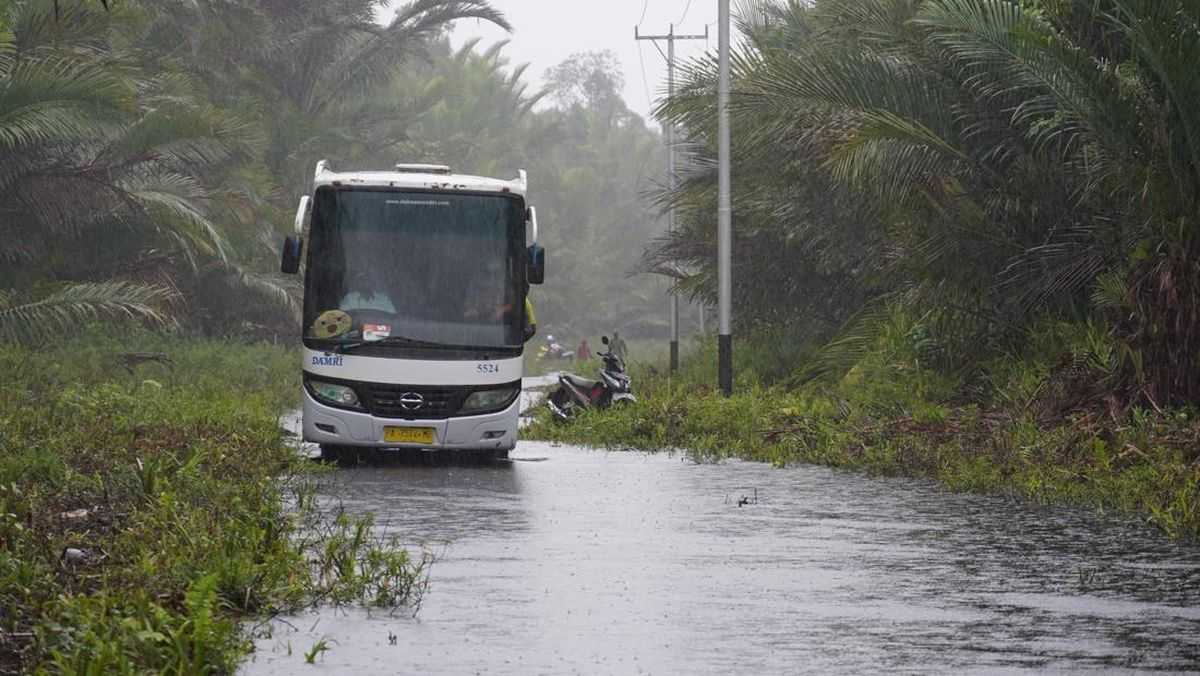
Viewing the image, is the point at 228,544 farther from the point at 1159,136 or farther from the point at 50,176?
the point at 50,176

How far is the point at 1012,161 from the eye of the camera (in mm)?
22344

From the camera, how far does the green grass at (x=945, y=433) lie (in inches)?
615

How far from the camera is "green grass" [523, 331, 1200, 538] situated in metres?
15.6

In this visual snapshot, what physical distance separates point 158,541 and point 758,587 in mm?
3260

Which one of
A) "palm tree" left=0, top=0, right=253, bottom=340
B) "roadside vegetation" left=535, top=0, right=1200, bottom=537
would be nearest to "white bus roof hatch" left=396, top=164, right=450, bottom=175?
"roadside vegetation" left=535, top=0, right=1200, bottom=537

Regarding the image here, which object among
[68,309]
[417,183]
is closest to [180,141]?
[68,309]

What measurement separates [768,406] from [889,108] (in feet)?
14.3

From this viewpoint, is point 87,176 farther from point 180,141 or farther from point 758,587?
point 758,587

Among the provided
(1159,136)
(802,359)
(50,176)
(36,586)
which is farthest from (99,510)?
(802,359)

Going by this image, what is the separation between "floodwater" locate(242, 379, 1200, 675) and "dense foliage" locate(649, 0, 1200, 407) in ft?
12.1

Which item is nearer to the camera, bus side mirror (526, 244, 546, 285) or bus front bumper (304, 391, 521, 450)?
bus front bumper (304, 391, 521, 450)

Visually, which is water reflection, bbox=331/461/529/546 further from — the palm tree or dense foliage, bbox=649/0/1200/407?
the palm tree

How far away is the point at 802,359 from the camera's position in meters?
32.3

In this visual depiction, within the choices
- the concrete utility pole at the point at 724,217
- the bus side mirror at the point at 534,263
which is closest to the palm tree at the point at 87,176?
the concrete utility pole at the point at 724,217
